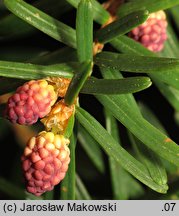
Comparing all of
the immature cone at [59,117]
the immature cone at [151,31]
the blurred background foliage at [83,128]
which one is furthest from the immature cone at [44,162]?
the immature cone at [151,31]

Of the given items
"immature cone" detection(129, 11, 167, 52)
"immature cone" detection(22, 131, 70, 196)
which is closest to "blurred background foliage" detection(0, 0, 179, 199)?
"immature cone" detection(129, 11, 167, 52)

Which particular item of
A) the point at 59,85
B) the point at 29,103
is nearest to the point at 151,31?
the point at 59,85

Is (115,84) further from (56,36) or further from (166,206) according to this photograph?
(166,206)

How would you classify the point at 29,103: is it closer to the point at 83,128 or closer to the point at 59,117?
the point at 59,117

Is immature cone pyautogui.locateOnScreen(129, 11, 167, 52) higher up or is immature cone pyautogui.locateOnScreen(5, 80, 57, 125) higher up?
immature cone pyautogui.locateOnScreen(129, 11, 167, 52)

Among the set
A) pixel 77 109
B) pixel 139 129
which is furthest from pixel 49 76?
pixel 139 129

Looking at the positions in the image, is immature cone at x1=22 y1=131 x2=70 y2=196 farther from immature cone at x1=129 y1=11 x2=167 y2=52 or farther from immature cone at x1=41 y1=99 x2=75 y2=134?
immature cone at x1=129 y1=11 x2=167 y2=52

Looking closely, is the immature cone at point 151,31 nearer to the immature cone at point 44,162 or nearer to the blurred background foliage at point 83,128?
the blurred background foliage at point 83,128
